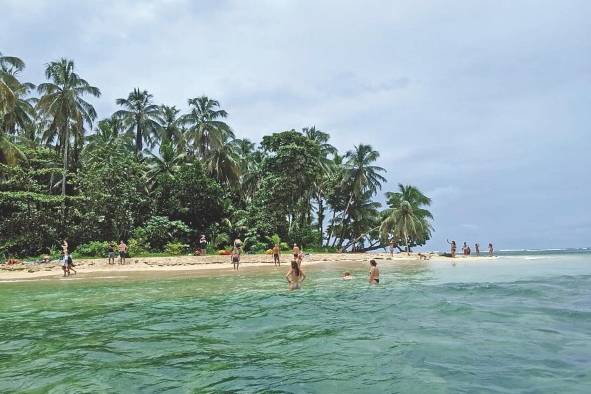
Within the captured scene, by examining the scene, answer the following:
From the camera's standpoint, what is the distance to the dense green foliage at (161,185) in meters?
39.2

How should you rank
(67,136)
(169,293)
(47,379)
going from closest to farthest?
(47,379)
(169,293)
(67,136)

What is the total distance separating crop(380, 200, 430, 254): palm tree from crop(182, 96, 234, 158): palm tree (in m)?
21.1

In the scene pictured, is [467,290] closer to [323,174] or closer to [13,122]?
[323,174]

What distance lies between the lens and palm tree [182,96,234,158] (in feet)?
164

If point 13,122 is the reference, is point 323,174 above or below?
below

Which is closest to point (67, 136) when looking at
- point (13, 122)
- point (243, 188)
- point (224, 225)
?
point (13, 122)

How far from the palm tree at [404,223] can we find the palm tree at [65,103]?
3360 centimetres

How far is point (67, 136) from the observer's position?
4281 cm

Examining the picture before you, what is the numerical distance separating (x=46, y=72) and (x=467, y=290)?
4096 cm

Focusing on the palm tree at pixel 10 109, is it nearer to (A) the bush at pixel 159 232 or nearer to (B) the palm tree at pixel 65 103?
(B) the palm tree at pixel 65 103

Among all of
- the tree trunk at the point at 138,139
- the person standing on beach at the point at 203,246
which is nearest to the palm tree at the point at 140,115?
the tree trunk at the point at 138,139

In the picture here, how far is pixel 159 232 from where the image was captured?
133 ft

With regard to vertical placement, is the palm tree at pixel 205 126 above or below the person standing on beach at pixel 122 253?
above

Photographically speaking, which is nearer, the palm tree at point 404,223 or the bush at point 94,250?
the bush at point 94,250
